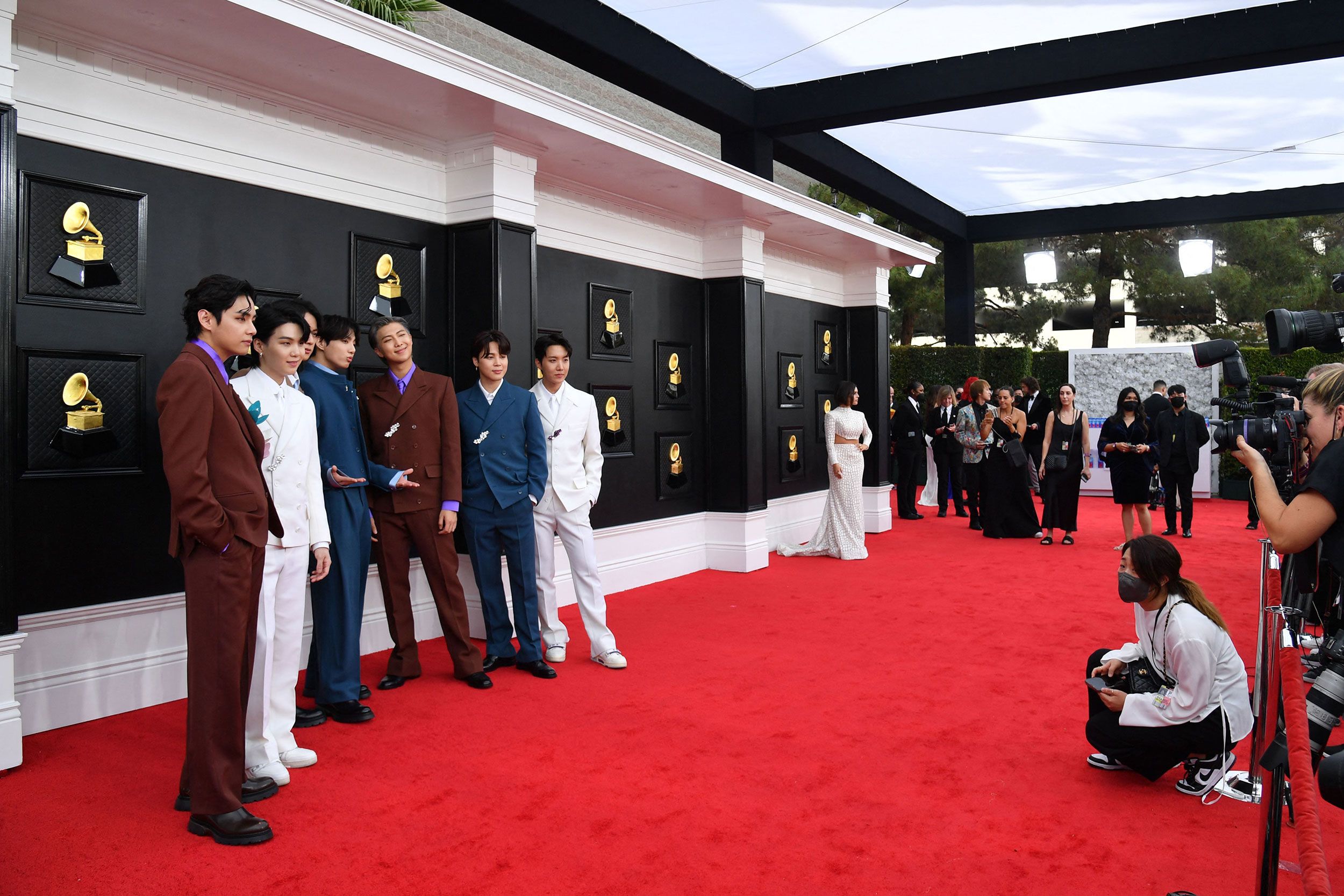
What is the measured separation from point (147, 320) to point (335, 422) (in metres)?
0.97

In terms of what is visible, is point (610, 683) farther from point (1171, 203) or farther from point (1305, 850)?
point (1171, 203)

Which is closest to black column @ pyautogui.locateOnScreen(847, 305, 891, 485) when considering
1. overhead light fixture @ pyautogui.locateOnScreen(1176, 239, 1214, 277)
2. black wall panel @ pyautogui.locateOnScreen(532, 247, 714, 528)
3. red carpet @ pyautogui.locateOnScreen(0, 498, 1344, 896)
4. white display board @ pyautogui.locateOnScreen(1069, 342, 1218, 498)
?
black wall panel @ pyautogui.locateOnScreen(532, 247, 714, 528)

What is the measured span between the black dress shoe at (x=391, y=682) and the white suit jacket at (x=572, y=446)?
112cm

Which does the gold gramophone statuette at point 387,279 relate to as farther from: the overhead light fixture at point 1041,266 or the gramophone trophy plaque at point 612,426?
the overhead light fixture at point 1041,266

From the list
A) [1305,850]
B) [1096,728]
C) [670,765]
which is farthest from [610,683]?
[1305,850]

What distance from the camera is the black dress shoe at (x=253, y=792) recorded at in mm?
3066

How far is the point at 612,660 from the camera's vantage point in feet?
15.6

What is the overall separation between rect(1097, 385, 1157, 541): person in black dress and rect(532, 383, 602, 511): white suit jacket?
5.15m

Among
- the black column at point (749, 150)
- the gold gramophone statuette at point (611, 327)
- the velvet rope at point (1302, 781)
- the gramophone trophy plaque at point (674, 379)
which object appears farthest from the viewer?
the black column at point (749, 150)

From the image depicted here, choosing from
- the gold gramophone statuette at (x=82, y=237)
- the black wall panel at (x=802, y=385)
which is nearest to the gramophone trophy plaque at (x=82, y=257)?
the gold gramophone statuette at (x=82, y=237)

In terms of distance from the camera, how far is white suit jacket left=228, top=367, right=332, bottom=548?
3.35 metres

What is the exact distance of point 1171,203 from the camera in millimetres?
12172

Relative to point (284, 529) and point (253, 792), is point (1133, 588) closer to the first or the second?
point (284, 529)

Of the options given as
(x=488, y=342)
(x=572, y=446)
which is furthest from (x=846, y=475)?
(x=488, y=342)
